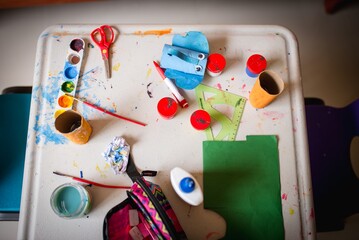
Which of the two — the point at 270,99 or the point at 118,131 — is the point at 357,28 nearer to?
the point at 270,99

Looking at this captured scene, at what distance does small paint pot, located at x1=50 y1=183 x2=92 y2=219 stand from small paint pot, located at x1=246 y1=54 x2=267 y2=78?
1.98 feet

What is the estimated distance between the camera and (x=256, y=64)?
0.79 meters

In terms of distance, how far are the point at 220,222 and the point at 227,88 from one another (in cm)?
40

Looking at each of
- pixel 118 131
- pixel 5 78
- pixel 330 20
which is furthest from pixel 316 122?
pixel 5 78

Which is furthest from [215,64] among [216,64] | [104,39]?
[104,39]

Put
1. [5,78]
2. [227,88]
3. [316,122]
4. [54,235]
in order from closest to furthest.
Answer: [54,235], [227,88], [316,122], [5,78]

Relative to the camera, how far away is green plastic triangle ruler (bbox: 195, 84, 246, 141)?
2.55 feet

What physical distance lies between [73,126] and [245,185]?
0.54 metres

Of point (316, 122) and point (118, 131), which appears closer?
point (118, 131)

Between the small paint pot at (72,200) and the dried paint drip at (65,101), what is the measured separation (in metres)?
0.25

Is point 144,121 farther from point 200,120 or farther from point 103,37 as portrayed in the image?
point 103,37

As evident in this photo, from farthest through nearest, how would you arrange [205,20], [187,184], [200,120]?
[205,20] < [200,120] < [187,184]

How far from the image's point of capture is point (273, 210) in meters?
0.73

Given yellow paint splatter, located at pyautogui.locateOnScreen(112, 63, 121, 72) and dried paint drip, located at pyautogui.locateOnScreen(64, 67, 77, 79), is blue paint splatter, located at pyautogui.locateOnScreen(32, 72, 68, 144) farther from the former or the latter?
yellow paint splatter, located at pyautogui.locateOnScreen(112, 63, 121, 72)
